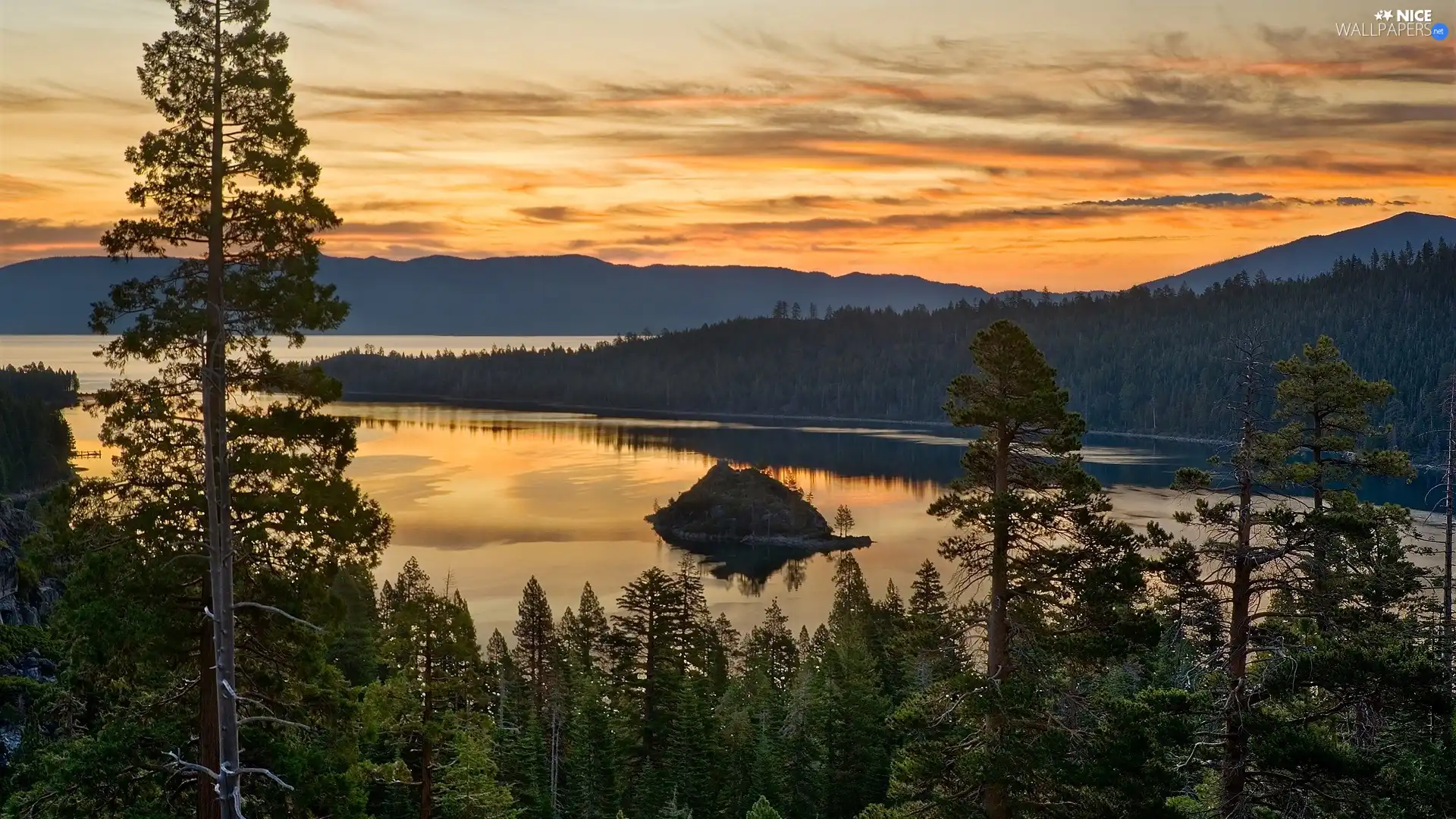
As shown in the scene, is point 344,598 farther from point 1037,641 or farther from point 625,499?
point 625,499

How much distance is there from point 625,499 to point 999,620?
10994 centimetres

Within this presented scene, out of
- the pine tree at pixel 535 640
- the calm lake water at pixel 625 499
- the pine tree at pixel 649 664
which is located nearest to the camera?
the pine tree at pixel 649 664

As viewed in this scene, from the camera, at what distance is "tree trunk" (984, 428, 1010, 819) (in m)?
13.7

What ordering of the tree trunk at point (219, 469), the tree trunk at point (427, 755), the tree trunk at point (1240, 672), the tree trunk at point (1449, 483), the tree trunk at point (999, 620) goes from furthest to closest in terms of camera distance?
1. the tree trunk at point (427, 755)
2. the tree trunk at point (1449, 483)
3. the tree trunk at point (999, 620)
4. the tree trunk at point (1240, 672)
5. the tree trunk at point (219, 469)

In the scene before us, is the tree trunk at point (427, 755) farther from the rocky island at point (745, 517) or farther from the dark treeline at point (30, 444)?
the dark treeline at point (30, 444)

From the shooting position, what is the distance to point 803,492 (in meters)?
129

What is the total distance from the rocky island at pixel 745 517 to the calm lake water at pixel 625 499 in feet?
10.6

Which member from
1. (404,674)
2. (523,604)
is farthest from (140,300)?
(523,604)

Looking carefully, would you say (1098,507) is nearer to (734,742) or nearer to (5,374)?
(734,742)

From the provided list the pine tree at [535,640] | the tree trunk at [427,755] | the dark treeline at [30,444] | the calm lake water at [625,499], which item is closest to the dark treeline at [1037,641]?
the tree trunk at [427,755]

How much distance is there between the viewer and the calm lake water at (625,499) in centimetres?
8094

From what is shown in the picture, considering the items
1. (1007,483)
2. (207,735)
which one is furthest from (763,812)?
(207,735)

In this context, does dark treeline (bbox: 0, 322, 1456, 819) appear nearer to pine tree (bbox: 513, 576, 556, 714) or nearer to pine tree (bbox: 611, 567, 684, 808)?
pine tree (bbox: 611, 567, 684, 808)

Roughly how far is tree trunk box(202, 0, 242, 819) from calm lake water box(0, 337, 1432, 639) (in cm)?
4071
